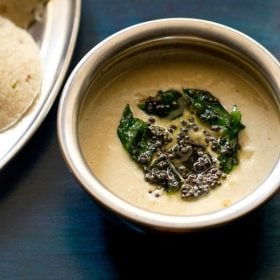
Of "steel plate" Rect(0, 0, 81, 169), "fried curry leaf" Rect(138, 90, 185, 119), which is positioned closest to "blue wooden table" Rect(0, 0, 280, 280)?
"steel plate" Rect(0, 0, 81, 169)

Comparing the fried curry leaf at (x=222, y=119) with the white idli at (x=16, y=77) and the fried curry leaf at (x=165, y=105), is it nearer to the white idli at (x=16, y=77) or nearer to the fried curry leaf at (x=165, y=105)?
the fried curry leaf at (x=165, y=105)

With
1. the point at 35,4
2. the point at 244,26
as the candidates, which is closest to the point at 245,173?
the point at 244,26

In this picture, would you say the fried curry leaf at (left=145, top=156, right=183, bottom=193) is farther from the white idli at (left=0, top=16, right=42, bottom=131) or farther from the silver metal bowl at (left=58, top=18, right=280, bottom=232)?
the white idli at (left=0, top=16, right=42, bottom=131)

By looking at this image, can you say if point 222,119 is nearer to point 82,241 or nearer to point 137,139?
point 137,139

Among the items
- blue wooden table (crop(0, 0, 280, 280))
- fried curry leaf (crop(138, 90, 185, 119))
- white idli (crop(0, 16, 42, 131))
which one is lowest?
blue wooden table (crop(0, 0, 280, 280))

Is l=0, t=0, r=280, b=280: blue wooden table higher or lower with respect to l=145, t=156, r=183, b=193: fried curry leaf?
lower

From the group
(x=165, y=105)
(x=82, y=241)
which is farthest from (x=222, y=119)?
(x=82, y=241)
